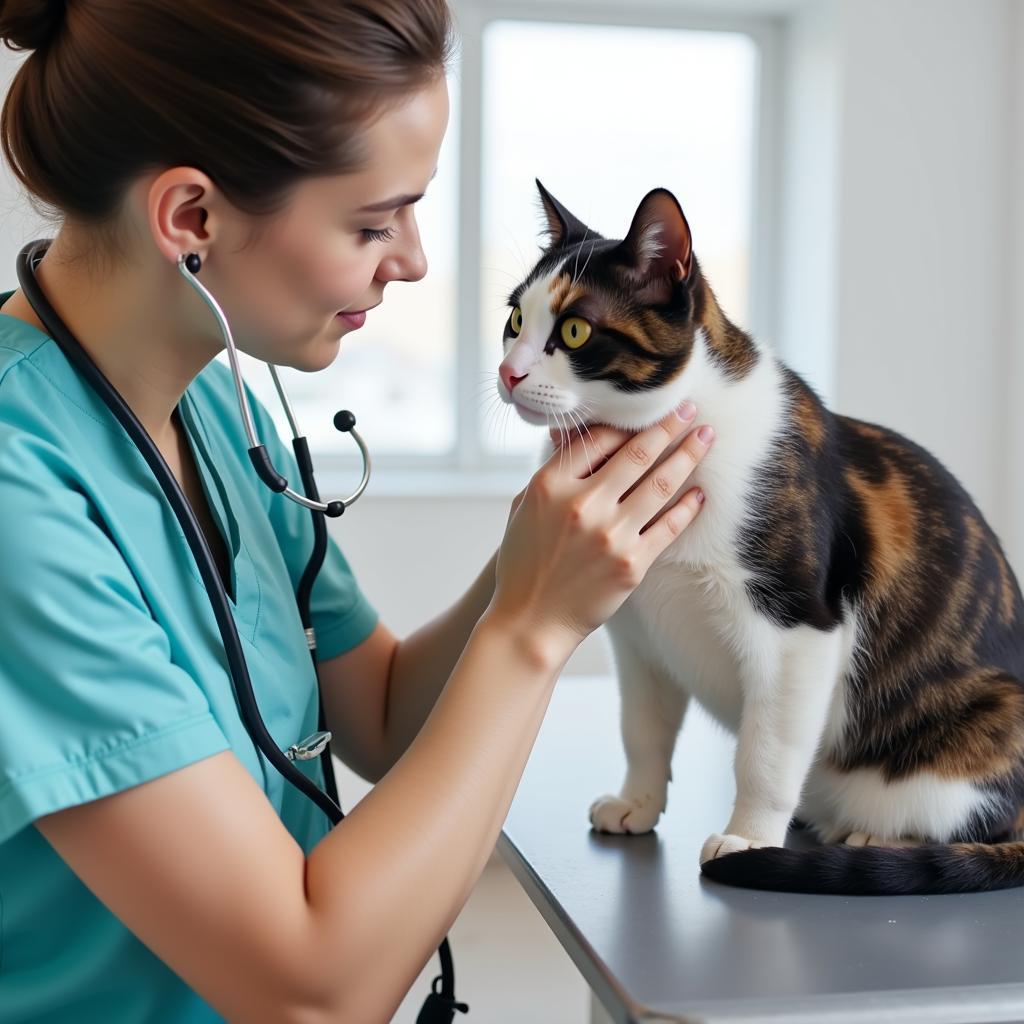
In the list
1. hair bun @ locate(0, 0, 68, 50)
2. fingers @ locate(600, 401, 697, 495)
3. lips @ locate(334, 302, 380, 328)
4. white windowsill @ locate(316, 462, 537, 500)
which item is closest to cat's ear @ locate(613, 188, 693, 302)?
fingers @ locate(600, 401, 697, 495)

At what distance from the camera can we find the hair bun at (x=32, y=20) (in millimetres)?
824

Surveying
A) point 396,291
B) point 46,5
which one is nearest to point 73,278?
point 46,5

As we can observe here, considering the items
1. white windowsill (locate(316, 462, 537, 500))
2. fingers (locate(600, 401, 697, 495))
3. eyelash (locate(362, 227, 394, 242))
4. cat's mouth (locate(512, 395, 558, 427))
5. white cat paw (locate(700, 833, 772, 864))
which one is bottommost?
white windowsill (locate(316, 462, 537, 500))

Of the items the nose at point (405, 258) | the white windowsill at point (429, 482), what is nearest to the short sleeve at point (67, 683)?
the nose at point (405, 258)

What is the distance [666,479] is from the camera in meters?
0.93

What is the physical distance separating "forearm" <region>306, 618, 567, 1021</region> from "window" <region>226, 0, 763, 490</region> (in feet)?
6.80

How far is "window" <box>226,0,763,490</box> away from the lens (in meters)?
2.83

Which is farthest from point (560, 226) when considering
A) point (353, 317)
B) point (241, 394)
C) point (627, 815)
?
point (627, 815)

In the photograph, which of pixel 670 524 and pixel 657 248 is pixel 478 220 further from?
pixel 670 524

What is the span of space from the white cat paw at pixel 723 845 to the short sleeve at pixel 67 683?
39 centimetres

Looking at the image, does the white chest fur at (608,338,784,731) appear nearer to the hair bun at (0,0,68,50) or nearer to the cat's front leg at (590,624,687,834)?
the cat's front leg at (590,624,687,834)

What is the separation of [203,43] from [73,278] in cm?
22

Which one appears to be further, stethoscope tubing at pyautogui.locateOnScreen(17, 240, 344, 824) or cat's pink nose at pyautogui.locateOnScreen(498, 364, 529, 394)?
cat's pink nose at pyautogui.locateOnScreen(498, 364, 529, 394)

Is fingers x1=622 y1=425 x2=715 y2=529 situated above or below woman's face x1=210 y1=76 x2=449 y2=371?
below
